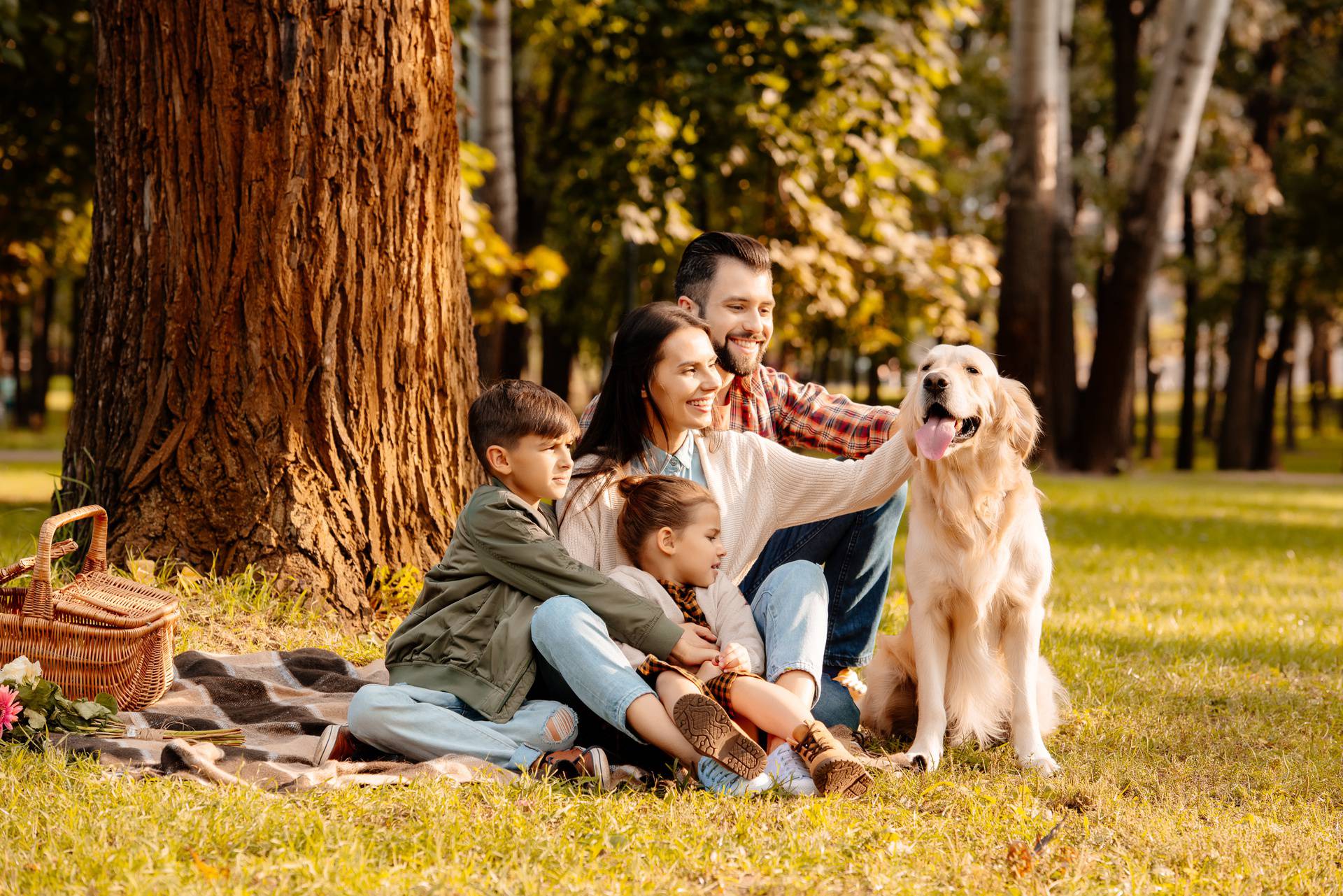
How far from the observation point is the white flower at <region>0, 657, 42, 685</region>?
3.45 meters

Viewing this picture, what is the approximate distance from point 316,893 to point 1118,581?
6.48 meters

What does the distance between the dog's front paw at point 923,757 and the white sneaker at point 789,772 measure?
52 cm

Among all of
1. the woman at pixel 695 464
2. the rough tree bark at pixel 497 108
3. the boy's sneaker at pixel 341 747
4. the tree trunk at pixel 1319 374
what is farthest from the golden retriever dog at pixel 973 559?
the tree trunk at pixel 1319 374

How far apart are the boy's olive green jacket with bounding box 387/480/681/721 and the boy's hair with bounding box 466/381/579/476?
0.15 metres

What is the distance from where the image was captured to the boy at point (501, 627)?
3414 mm

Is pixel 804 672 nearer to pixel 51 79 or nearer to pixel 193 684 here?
pixel 193 684

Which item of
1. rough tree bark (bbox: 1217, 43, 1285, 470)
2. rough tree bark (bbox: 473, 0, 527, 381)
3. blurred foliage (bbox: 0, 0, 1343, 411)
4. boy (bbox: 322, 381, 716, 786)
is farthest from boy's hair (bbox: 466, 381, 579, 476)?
rough tree bark (bbox: 1217, 43, 1285, 470)

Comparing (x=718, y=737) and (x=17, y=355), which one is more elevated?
(x=17, y=355)

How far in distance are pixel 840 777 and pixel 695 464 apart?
1.26 m

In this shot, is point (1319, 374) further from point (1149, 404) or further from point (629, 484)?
point (629, 484)

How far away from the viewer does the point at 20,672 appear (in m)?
3.48

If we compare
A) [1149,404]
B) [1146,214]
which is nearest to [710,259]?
[1146,214]

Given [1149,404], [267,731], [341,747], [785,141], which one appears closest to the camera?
[341,747]

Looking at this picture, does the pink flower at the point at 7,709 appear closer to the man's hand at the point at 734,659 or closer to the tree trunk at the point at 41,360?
the man's hand at the point at 734,659
